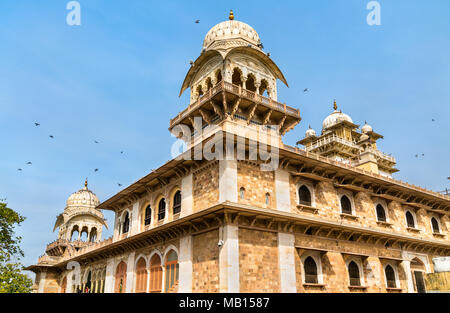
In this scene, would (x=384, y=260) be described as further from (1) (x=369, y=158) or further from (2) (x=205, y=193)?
(2) (x=205, y=193)

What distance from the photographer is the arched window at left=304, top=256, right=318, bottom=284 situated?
1770 centimetres

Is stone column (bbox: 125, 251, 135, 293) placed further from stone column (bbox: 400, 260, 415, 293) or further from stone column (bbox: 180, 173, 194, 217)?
stone column (bbox: 400, 260, 415, 293)

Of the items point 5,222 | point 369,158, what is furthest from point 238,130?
point 5,222

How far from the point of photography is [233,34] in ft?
85.3

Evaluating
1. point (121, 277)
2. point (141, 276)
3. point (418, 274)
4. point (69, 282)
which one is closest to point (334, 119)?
point (418, 274)

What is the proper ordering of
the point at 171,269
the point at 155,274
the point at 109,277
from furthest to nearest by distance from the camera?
1. the point at 109,277
2. the point at 155,274
3. the point at 171,269

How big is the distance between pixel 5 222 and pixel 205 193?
10.8 metres

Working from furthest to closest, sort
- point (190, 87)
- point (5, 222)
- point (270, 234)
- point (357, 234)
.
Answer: point (190, 87) < point (357, 234) < point (5, 222) < point (270, 234)

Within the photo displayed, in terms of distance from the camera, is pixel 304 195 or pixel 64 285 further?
pixel 64 285

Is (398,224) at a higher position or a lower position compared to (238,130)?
lower

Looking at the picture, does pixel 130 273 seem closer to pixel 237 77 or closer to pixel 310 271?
pixel 310 271

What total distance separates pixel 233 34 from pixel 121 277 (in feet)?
61.2
